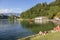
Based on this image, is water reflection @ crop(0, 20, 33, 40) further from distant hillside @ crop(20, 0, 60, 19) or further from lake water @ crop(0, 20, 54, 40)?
distant hillside @ crop(20, 0, 60, 19)

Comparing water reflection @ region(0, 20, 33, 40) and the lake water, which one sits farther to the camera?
the lake water

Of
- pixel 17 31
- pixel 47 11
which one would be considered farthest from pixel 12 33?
pixel 47 11

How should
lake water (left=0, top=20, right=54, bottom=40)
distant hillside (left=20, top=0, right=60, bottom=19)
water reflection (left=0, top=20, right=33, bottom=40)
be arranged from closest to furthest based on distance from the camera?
water reflection (left=0, top=20, right=33, bottom=40) → lake water (left=0, top=20, right=54, bottom=40) → distant hillside (left=20, top=0, right=60, bottom=19)

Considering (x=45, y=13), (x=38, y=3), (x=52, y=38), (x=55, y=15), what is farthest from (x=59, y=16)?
(x=52, y=38)

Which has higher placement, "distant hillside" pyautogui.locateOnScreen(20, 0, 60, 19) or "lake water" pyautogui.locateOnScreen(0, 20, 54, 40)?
"distant hillside" pyautogui.locateOnScreen(20, 0, 60, 19)

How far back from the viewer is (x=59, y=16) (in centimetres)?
11700

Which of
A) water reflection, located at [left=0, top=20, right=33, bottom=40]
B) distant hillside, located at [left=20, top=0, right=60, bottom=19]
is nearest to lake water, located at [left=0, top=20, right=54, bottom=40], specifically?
water reflection, located at [left=0, top=20, right=33, bottom=40]

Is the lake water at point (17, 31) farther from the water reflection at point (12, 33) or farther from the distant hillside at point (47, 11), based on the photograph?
the distant hillside at point (47, 11)

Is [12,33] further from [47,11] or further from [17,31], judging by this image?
[47,11]

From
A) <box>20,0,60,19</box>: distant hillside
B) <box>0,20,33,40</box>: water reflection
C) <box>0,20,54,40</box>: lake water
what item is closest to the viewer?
<box>0,20,33,40</box>: water reflection

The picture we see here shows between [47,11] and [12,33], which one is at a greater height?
[47,11]

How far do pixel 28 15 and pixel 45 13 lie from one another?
16.2 meters

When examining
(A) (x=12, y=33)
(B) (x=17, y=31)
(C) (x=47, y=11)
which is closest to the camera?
→ (A) (x=12, y=33)

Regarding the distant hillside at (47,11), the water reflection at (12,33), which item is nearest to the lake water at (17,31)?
the water reflection at (12,33)
